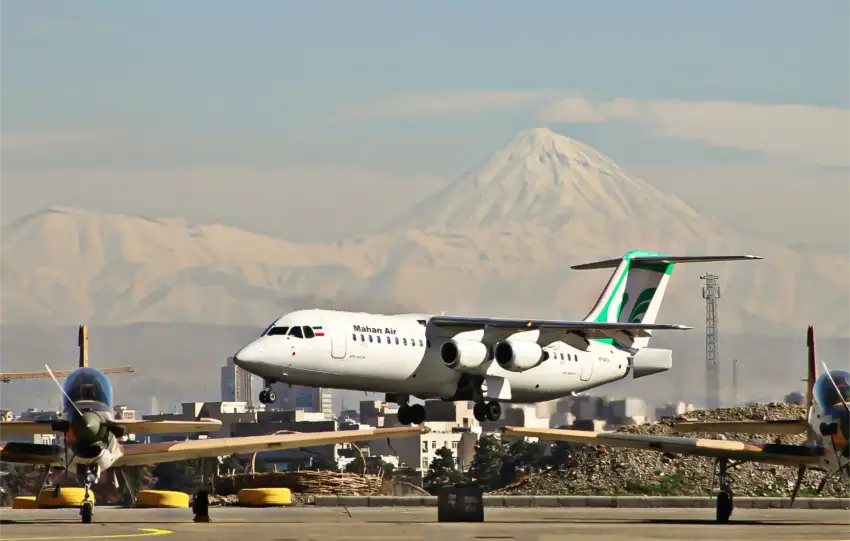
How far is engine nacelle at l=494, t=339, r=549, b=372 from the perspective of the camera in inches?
2080

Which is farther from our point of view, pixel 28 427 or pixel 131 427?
pixel 131 427

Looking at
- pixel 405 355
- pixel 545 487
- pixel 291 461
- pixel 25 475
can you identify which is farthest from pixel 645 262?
pixel 291 461

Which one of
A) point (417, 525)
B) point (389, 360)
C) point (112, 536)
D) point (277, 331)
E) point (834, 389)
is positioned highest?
point (277, 331)

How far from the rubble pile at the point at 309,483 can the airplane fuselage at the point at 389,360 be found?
2.96 m

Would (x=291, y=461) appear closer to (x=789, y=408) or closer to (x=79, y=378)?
(x=789, y=408)

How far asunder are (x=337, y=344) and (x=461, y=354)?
5.75 meters

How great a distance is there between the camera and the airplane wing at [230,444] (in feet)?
104

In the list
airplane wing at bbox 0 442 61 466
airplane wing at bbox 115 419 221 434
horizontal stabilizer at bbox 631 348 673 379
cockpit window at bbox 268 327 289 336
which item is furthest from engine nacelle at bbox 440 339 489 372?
airplane wing at bbox 0 442 61 466

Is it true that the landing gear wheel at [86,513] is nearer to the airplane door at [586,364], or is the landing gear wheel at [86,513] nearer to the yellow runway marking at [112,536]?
the yellow runway marking at [112,536]

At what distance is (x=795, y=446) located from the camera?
31125 millimetres

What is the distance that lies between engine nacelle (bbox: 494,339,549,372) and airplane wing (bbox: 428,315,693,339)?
3.40ft

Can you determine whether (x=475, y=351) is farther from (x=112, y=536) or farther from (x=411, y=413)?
(x=112, y=536)

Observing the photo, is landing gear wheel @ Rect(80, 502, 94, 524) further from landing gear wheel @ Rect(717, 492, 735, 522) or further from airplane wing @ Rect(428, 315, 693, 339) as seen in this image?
airplane wing @ Rect(428, 315, 693, 339)

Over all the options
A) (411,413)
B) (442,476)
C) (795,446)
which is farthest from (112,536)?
(442,476)
